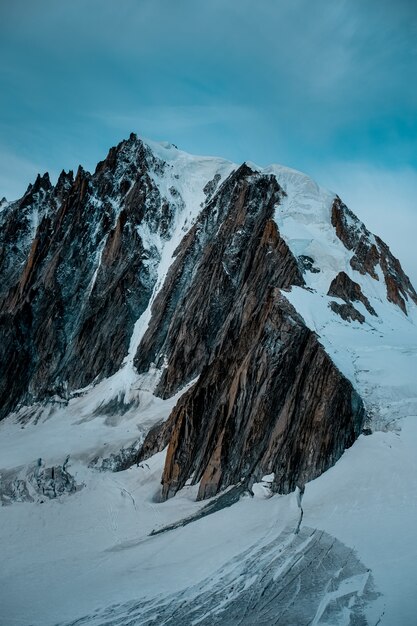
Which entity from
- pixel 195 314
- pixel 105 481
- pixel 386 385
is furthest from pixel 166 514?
pixel 195 314

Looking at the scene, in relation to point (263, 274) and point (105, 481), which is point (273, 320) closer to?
point (263, 274)

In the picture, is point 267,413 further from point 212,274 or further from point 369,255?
point 212,274

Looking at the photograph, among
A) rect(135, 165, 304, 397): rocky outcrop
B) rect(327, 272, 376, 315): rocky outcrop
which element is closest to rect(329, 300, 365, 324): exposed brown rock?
rect(327, 272, 376, 315): rocky outcrop

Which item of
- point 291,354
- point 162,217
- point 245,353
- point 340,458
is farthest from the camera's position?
point 162,217

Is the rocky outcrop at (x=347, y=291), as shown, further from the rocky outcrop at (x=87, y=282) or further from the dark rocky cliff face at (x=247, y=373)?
the rocky outcrop at (x=87, y=282)

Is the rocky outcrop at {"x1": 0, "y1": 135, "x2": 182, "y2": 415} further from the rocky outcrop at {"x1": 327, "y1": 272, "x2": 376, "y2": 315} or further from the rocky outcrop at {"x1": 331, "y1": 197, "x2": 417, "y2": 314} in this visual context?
the rocky outcrop at {"x1": 327, "y1": 272, "x2": 376, "y2": 315}

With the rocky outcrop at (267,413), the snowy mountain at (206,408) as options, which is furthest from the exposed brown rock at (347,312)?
the rocky outcrop at (267,413)
